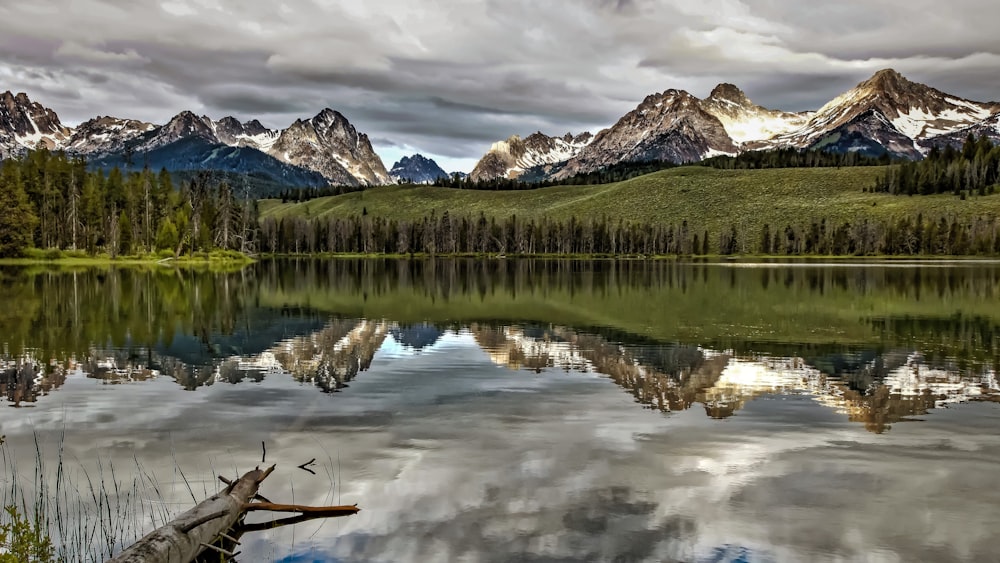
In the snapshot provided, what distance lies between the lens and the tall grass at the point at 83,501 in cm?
1162

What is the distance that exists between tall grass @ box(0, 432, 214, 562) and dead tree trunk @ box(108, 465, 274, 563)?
1358 millimetres

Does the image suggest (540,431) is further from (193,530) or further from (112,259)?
(112,259)

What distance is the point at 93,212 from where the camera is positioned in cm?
13188

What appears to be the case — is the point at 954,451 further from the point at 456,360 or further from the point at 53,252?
the point at 53,252

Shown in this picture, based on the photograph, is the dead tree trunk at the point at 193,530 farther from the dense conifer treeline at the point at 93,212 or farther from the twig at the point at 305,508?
the dense conifer treeline at the point at 93,212

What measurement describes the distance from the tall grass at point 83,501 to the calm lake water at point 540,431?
80mm

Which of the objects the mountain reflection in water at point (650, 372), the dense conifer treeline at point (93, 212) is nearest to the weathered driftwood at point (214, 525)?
the mountain reflection in water at point (650, 372)

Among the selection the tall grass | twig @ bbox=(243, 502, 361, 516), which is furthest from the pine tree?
twig @ bbox=(243, 502, 361, 516)

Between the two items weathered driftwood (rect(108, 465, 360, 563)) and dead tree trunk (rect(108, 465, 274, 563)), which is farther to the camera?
weathered driftwood (rect(108, 465, 360, 563))

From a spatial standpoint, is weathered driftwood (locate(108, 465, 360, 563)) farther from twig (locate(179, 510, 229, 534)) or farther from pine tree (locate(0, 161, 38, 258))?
pine tree (locate(0, 161, 38, 258))

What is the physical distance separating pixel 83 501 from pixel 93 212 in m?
136

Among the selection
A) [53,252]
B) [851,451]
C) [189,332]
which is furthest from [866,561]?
[53,252]

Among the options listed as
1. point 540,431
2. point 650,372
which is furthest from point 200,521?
point 650,372

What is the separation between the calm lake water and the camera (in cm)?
1216
